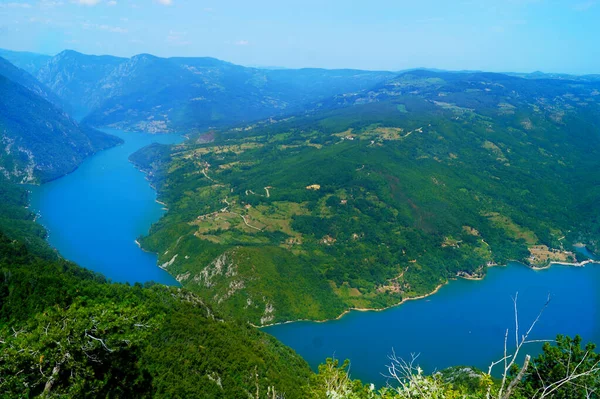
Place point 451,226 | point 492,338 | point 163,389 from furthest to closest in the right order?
point 451,226
point 492,338
point 163,389

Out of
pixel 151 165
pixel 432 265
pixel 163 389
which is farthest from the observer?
pixel 151 165

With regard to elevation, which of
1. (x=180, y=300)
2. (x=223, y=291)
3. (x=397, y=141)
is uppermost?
(x=397, y=141)

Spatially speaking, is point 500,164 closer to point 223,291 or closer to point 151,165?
point 223,291

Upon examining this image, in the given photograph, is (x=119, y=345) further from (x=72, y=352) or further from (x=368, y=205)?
(x=368, y=205)

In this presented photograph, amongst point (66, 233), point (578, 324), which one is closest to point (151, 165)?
point (66, 233)

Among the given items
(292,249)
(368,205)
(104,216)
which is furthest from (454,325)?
(104,216)

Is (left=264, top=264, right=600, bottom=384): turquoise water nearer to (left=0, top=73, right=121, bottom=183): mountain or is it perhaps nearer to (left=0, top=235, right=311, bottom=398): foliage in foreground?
(left=0, top=235, right=311, bottom=398): foliage in foreground

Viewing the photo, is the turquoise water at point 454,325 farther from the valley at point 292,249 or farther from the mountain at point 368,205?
the mountain at point 368,205

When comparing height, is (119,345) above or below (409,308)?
above
